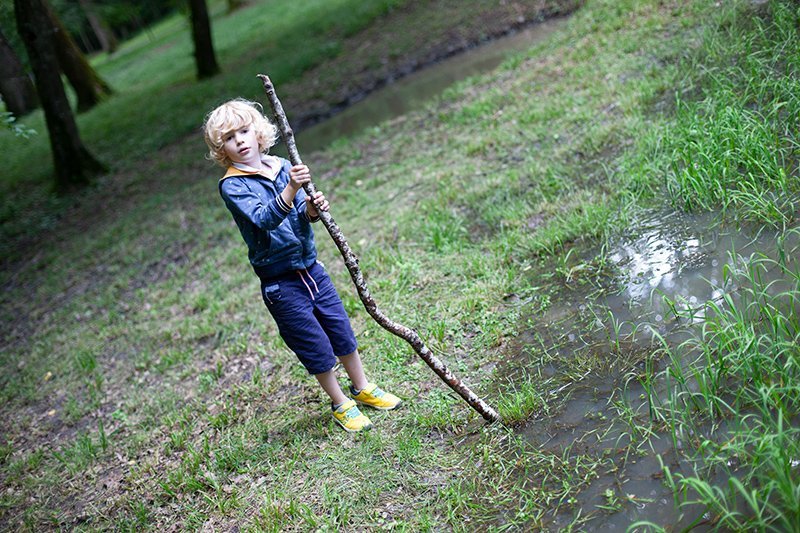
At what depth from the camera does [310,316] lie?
3807 millimetres

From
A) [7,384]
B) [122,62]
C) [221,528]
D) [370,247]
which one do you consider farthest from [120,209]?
[122,62]

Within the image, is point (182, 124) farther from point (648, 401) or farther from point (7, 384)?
point (648, 401)

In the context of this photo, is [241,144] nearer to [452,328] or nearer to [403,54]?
[452,328]

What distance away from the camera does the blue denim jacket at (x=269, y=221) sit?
3479mm

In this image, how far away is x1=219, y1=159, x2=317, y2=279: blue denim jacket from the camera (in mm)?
3479

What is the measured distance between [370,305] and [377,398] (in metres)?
0.86

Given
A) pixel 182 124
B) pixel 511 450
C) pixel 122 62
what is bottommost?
pixel 511 450

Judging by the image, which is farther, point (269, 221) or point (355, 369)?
point (355, 369)

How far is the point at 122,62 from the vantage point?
28875 millimetres

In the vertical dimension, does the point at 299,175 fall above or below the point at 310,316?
above

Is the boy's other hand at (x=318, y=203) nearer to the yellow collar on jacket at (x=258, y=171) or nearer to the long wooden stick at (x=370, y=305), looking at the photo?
the long wooden stick at (x=370, y=305)

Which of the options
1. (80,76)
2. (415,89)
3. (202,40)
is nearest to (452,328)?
(415,89)

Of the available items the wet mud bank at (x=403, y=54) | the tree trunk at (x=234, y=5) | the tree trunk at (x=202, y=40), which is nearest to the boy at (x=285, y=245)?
the wet mud bank at (x=403, y=54)

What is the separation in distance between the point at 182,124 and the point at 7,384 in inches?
336
